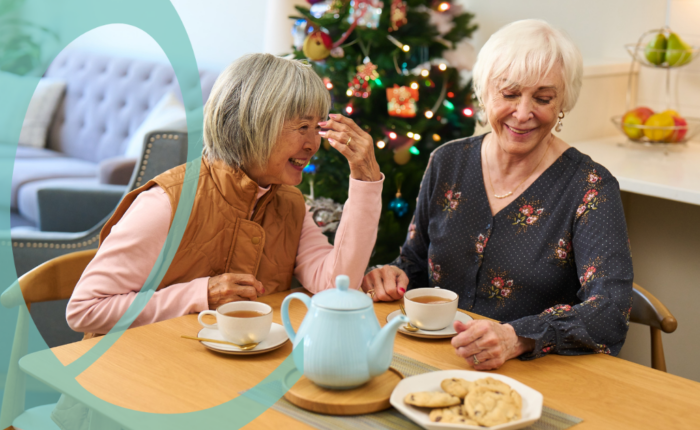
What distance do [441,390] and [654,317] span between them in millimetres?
762

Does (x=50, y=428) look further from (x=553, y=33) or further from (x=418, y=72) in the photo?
(x=418, y=72)

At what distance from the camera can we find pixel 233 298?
121 cm

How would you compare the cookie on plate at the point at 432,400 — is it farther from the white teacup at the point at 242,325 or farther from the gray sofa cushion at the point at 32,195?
the gray sofa cushion at the point at 32,195

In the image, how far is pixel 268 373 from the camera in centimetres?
98

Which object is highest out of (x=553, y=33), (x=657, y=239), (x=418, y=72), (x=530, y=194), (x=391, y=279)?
(x=553, y=33)

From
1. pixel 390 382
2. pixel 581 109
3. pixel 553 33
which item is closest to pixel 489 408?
pixel 390 382

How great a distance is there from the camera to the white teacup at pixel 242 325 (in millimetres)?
1020

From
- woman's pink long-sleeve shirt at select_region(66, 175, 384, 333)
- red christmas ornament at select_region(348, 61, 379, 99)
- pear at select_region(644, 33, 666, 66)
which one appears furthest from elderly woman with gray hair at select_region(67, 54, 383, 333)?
pear at select_region(644, 33, 666, 66)

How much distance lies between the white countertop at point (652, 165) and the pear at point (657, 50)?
1.04 feet

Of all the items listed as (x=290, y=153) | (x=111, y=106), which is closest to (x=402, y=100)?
(x=290, y=153)

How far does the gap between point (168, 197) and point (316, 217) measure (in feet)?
4.14

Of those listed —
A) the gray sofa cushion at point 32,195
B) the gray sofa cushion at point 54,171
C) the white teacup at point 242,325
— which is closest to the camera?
the white teacup at point 242,325

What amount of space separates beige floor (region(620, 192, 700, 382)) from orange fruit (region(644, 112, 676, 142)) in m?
0.23

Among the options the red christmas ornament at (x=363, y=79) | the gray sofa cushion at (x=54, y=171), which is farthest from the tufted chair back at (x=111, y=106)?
the red christmas ornament at (x=363, y=79)
